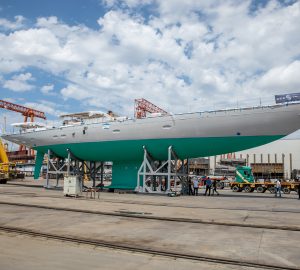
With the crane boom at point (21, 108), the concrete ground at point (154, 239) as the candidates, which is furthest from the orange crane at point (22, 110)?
the concrete ground at point (154, 239)

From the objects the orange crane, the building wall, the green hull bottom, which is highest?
the orange crane

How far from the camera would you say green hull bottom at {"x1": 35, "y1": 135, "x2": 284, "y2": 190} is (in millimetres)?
24156

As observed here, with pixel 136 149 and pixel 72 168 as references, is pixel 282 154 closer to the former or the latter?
pixel 72 168

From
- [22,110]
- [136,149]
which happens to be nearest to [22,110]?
[22,110]

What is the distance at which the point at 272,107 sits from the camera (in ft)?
73.2

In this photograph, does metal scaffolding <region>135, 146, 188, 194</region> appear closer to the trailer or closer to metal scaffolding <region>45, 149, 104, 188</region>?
metal scaffolding <region>45, 149, 104, 188</region>

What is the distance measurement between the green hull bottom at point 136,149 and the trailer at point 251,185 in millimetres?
11313

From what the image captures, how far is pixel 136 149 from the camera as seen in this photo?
27.5 m

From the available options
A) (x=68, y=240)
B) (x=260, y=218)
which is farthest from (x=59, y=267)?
(x=260, y=218)

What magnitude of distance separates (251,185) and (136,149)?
15.0 metres

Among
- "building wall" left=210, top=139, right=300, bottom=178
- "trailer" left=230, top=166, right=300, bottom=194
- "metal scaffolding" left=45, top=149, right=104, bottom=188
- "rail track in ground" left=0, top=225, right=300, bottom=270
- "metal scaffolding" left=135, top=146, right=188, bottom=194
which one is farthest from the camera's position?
"building wall" left=210, top=139, right=300, bottom=178

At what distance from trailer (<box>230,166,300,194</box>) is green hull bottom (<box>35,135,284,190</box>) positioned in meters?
11.3

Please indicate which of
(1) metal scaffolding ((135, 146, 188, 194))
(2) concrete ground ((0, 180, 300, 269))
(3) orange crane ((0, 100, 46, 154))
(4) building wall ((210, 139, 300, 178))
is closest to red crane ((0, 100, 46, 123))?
(3) orange crane ((0, 100, 46, 154))

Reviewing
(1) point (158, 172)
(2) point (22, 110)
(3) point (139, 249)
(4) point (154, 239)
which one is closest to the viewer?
(3) point (139, 249)
